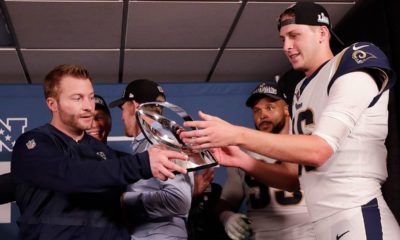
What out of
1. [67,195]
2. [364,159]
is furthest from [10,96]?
[364,159]

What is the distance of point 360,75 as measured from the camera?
1.43 metres

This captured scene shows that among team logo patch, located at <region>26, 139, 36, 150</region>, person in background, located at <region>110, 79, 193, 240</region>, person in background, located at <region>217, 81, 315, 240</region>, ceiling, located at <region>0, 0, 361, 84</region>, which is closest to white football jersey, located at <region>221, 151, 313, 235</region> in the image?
person in background, located at <region>217, 81, 315, 240</region>

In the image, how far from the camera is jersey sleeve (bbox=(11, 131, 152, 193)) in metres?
1.51

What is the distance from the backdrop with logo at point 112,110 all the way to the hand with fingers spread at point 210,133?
2.40 m

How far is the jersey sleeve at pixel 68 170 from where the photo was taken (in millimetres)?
1510

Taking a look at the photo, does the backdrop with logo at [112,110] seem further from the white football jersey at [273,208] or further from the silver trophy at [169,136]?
the silver trophy at [169,136]

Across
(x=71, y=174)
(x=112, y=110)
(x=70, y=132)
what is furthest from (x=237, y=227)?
(x=112, y=110)

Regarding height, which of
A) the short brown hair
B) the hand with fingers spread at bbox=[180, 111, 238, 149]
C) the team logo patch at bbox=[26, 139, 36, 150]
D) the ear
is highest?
the short brown hair

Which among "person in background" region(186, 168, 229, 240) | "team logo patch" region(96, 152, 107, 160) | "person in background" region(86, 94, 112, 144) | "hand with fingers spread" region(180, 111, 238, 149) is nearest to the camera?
"hand with fingers spread" region(180, 111, 238, 149)

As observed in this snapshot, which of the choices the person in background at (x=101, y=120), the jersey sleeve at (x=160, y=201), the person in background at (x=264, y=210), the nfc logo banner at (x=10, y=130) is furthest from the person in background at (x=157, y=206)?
the nfc logo banner at (x=10, y=130)

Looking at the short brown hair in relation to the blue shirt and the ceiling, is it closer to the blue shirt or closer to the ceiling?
the blue shirt

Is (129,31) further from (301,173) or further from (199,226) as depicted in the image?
(301,173)

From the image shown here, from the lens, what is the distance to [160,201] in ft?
6.58

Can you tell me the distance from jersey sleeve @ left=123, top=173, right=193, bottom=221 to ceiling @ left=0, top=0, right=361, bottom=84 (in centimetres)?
184
